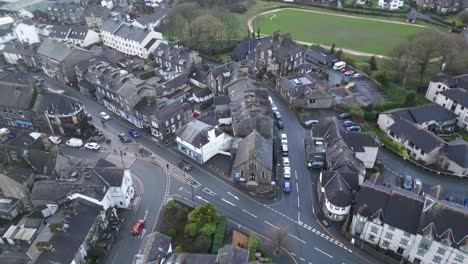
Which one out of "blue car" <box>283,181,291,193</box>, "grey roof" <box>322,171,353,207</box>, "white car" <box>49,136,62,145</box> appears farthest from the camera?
"white car" <box>49,136,62,145</box>

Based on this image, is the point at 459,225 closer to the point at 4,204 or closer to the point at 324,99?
the point at 324,99

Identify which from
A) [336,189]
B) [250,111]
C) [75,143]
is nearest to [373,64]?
[250,111]

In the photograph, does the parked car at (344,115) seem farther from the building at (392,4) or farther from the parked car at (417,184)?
the building at (392,4)

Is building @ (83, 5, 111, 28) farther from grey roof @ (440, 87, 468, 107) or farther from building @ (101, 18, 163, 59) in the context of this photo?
grey roof @ (440, 87, 468, 107)

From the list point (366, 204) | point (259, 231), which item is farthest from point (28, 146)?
point (366, 204)

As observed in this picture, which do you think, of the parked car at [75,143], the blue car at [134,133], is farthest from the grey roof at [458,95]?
the parked car at [75,143]

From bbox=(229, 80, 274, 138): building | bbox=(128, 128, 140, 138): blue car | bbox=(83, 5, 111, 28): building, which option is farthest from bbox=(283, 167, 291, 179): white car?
bbox=(83, 5, 111, 28): building

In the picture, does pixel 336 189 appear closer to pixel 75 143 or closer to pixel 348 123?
pixel 348 123
